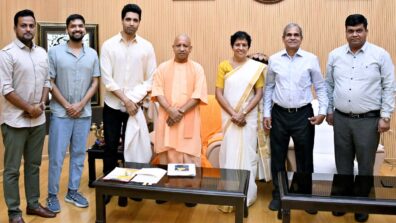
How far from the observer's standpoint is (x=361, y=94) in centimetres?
289

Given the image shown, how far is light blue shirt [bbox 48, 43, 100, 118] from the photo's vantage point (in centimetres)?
309

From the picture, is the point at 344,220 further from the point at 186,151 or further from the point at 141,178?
the point at 141,178

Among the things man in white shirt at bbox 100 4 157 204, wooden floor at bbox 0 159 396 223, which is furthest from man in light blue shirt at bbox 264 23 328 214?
man in white shirt at bbox 100 4 157 204

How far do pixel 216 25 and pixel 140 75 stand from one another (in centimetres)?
176

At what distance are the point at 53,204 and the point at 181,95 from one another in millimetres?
1321

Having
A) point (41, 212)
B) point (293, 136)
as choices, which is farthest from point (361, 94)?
point (41, 212)

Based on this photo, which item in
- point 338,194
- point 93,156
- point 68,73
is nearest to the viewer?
point 338,194

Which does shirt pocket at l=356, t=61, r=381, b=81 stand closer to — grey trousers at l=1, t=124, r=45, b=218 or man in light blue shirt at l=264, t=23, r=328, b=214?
man in light blue shirt at l=264, t=23, r=328, b=214

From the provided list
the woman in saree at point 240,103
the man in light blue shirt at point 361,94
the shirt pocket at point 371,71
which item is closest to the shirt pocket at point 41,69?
the woman in saree at point 240,103

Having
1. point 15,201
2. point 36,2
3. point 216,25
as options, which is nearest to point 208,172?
point 15,201

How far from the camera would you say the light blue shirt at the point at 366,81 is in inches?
113

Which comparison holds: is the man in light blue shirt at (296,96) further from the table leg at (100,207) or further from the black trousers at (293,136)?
the table leg at (100,207)

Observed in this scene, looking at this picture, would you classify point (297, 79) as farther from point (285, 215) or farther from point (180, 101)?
point (285, 215)

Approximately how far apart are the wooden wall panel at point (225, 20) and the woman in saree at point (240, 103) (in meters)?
1.58
